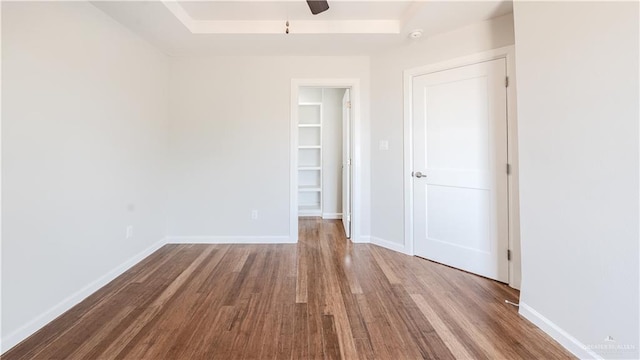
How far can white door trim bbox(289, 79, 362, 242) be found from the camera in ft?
10.5

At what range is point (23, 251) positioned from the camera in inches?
61.0

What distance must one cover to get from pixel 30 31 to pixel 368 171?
3016 mm

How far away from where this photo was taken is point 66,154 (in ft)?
6.00

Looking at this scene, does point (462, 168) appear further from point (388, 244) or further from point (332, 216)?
point (332, 216)

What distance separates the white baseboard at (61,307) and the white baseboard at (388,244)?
8.53 feet

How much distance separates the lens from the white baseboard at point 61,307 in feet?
4.80

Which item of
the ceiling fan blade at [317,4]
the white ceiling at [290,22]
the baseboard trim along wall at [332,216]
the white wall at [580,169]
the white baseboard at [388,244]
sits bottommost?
the white baseboard at [388,244]

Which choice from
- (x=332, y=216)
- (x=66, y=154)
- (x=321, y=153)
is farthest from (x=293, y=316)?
(x=321, y=153)

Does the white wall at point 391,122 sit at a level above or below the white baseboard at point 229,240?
above

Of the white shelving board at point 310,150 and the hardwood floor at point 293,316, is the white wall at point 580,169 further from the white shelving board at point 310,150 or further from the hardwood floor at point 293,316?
the white shelving board at point 310,150

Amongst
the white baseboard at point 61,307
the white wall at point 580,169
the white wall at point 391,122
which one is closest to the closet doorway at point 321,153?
the white wall at point 391,122

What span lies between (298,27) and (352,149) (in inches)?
58.1

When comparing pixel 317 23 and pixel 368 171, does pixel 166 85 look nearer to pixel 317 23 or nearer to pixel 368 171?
pixel 317 23

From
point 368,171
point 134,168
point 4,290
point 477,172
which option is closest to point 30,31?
point 134,168
